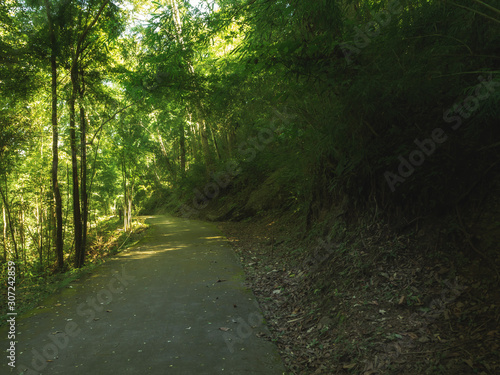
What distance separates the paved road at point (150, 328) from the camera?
3066mm

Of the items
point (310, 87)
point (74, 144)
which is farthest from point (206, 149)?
point (310, 87)

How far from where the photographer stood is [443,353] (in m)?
2.44

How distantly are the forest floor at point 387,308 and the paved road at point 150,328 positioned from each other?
18.1 inches

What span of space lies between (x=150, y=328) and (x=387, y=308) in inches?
110

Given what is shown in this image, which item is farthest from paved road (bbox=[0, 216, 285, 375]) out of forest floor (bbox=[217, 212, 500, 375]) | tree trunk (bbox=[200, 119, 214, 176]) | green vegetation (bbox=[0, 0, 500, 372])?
tree trunk (bbox=[200, 119, 214, 176])

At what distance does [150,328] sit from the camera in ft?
12.7

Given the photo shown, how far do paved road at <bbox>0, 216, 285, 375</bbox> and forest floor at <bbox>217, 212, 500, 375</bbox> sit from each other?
0.46 meters

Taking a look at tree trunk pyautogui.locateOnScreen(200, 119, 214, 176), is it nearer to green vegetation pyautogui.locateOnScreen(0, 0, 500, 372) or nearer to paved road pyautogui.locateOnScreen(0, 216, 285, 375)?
green vegetation pyautogui.locateOnScreen(0, 0, 500, 372)

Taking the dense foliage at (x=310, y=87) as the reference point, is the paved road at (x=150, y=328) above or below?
below

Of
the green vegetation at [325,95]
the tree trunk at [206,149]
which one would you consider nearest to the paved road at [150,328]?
the green vegetation at [325,95]

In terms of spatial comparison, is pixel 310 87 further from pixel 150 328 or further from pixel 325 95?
pixel 150 328

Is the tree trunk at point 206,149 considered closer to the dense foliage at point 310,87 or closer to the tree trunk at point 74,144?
the dense foliage at point 310,87

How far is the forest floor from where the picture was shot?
2490 mm

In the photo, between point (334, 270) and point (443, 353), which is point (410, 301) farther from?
point (334, 270)
